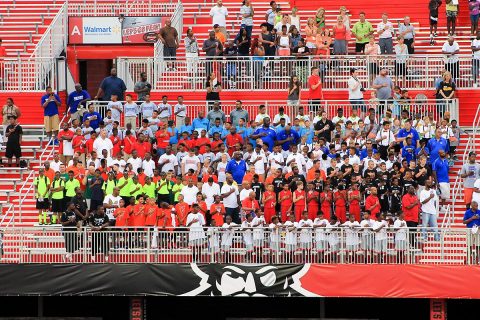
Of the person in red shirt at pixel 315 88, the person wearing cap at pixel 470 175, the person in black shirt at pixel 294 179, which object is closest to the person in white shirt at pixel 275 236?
the person in black shirt at pixel 294 179

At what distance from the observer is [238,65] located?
189 feet

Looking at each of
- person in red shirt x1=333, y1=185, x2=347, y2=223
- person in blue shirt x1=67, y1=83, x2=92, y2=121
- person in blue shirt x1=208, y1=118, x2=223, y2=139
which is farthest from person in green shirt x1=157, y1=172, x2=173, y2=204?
person in blue shirt x1=67, y1=83, x2=92, y2=121

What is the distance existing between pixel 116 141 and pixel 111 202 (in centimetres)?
322

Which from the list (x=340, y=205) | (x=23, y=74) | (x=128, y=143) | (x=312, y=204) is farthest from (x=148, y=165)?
(x=23, y=74)

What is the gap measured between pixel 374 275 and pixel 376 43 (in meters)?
11.8

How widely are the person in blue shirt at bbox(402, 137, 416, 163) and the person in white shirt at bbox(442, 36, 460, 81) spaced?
527 cm

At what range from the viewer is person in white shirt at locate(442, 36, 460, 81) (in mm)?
56938

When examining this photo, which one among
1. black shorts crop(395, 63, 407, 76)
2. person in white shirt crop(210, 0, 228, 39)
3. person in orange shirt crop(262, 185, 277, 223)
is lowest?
person in orange shirt crop(262, 185, 277, 223)

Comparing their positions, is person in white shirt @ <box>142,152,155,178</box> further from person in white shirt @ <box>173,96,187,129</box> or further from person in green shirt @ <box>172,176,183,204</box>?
person in white shirt @ <box>173,96,187,129</box>

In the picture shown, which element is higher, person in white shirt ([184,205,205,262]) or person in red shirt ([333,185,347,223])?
person in red shirt ([333,185,347,223])

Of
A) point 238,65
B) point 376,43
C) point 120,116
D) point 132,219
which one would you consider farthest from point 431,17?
point 132,219

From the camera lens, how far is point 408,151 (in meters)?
52.2

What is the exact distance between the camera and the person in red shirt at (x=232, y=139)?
53.4 m

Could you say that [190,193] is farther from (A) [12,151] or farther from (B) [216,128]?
(A) [12,151]
